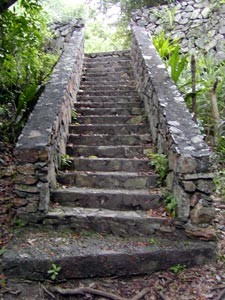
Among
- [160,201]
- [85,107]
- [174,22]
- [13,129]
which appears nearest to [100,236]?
[160,201]

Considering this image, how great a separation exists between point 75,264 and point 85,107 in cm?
307

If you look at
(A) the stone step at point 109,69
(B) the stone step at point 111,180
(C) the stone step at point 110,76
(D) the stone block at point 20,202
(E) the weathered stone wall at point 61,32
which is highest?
(E) the weathered stone wall at point 61,32

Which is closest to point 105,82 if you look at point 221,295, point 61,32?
point 61,32

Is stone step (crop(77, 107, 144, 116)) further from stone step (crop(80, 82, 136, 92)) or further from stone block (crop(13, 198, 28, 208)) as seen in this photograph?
stone block (crop(13, 198, 28, 208))

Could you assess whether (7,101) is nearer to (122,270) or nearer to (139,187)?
(139,187)

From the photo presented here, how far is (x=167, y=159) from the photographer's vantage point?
370 cm

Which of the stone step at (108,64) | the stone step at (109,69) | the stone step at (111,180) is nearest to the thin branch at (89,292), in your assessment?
the stone step at (111,180)

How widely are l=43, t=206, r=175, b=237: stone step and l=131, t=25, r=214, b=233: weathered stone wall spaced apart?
287 millimetres

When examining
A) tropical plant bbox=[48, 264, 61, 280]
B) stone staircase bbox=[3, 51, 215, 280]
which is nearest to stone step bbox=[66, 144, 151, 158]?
stone staircase bbox=[3, 51, 215, 280]

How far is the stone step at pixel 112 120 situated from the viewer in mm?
5039

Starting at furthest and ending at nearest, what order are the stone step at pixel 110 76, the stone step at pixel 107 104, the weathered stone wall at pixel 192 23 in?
the weathered stone wall at pixel 192 23
the stone step at pixel 110 76
the stone step at pixel 107 104

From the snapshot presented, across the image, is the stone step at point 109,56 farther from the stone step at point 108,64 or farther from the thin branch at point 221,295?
the thin branch at point 221,295

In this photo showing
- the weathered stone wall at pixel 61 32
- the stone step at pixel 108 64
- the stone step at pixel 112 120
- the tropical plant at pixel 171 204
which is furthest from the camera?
the weathered stone wall at pixel 61 32

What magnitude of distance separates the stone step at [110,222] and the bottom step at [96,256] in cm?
12
